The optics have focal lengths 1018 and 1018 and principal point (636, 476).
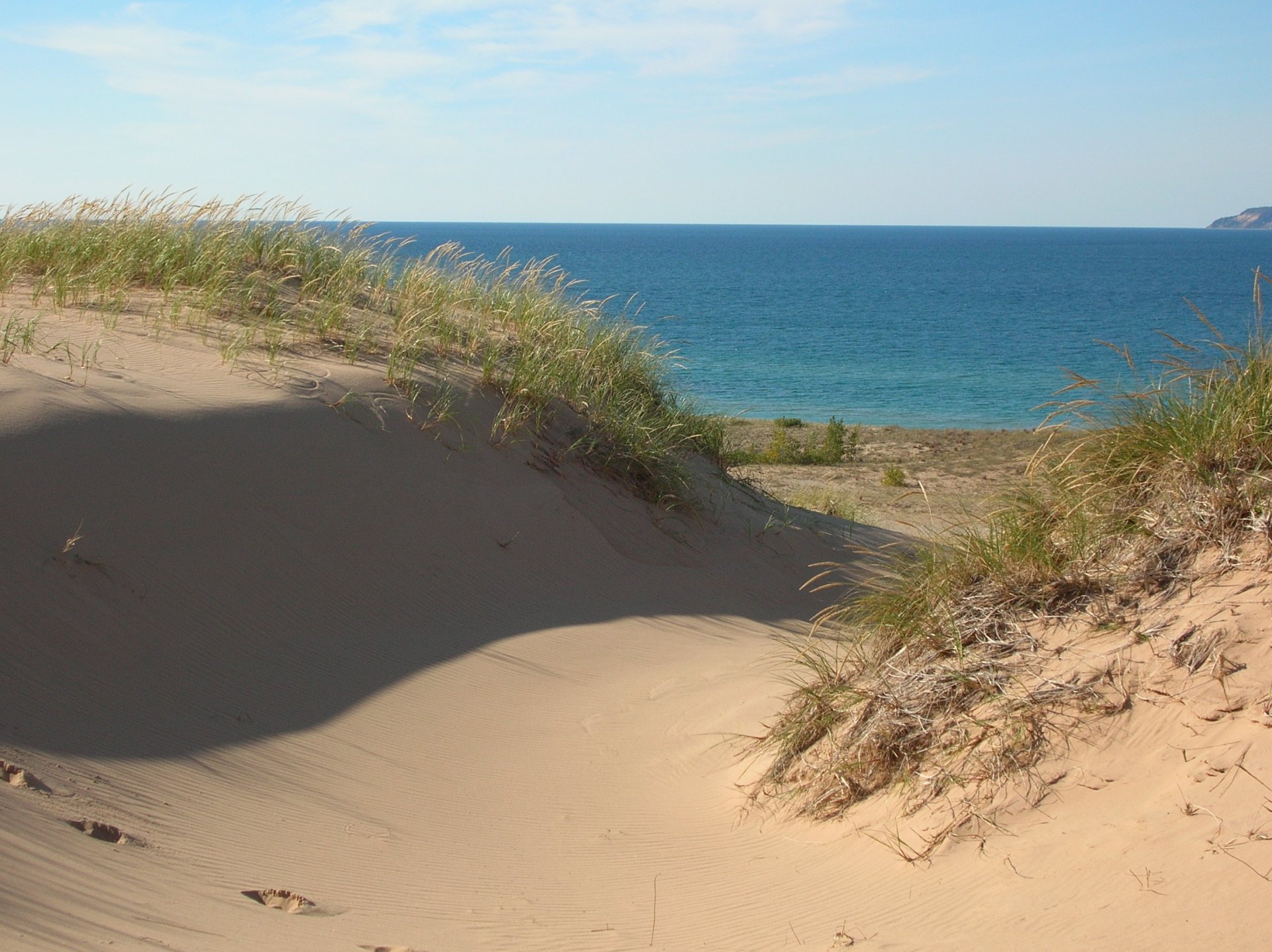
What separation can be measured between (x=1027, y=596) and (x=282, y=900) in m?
3.14

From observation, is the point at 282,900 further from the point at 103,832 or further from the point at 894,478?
the point at 894,478

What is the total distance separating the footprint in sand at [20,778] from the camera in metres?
3.65

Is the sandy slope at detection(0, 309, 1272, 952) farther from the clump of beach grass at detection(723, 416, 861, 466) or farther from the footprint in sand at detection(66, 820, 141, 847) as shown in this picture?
the clump of beach grass at detection(723, 416, 861, 466)

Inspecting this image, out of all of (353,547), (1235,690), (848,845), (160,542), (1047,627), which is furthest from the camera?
(353,547)

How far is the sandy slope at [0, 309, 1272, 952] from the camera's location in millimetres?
3156

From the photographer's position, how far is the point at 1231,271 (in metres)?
91.3

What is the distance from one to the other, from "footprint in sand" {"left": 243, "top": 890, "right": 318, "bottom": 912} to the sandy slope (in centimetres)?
6

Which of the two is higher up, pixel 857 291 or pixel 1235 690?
pixel 857 291

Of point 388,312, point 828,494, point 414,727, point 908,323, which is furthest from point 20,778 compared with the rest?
point 908,323

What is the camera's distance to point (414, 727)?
521cm

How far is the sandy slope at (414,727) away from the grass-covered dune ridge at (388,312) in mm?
674

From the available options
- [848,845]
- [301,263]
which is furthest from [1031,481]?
[301,263]

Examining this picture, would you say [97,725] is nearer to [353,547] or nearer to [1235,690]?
[353,547]

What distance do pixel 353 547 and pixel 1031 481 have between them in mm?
4308
